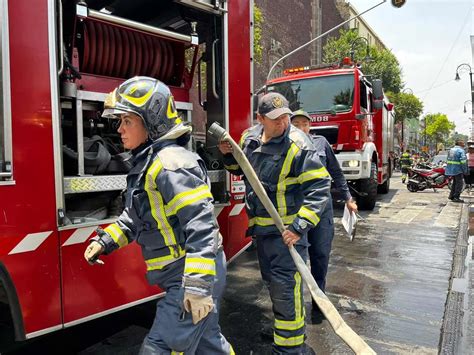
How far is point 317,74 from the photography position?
853 centimetres

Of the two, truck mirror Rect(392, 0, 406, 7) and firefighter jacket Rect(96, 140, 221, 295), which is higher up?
truck mirror Rect(392, 0, 406, 7)

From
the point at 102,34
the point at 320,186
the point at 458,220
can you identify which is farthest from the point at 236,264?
the point at 458,220

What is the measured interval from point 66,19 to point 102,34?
359 mm

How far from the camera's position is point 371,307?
13.1 ft

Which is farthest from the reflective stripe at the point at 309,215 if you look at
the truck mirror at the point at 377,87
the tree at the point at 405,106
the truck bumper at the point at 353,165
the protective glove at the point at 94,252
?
the tree at the point at 405,106

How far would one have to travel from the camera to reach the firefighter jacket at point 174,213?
1.77 meters

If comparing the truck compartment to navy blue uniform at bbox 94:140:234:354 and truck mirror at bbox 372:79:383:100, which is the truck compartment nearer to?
navy blue uniform at bbox 94:140:234:354

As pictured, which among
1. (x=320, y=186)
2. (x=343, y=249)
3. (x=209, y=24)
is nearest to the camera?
(x=320, y=186)

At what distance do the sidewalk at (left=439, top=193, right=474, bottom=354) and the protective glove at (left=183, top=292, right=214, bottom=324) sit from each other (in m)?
2.25

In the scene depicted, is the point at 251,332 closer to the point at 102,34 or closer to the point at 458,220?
the point at 102,34

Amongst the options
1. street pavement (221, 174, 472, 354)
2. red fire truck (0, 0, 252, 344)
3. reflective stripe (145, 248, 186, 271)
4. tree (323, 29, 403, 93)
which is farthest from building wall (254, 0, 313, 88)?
reflective stripe (145, 248, 186, 271)

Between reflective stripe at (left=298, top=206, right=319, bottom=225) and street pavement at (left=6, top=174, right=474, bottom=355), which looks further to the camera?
street pavement at (left=6, top=174, right=474, bottom=355)

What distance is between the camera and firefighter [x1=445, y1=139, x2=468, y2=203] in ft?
37.4

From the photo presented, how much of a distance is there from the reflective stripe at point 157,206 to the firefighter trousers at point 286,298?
3.55 feet
